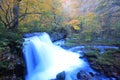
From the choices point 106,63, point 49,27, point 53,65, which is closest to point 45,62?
point 53,65

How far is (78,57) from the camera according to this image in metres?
10.6

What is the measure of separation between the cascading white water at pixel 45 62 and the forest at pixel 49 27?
2.04ft

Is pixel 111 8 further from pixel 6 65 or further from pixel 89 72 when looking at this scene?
pixel 6 65

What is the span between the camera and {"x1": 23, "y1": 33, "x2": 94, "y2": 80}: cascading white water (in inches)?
318

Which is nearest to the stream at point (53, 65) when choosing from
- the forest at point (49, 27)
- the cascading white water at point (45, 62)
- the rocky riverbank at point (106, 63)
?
the cascading white water at point (45, 62)

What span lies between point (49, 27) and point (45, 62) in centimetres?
735

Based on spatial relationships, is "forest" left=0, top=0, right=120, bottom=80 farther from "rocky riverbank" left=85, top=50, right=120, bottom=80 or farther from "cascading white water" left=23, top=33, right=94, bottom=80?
"cascading white water" left=23, top=33, right=94, bottom=80

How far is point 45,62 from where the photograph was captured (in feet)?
31.2

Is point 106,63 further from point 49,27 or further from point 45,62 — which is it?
point 49,27

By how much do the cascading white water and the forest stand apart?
62 centimetres

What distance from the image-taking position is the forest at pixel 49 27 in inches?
265

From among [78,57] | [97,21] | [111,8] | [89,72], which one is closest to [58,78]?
[89,72]

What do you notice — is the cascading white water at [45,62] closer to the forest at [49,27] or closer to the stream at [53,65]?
the stream at [53,65]

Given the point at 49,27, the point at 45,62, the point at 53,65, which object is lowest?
the point at 53,65
